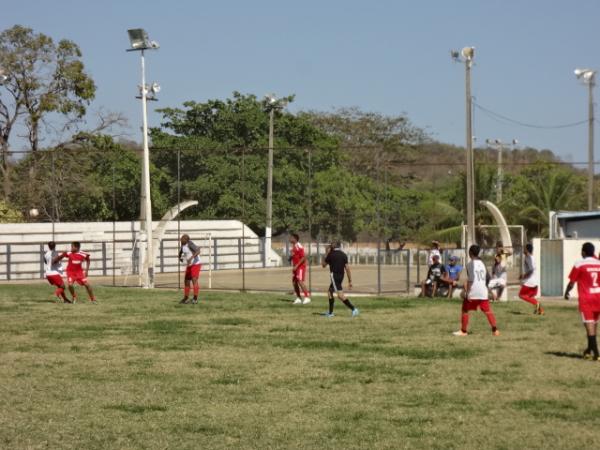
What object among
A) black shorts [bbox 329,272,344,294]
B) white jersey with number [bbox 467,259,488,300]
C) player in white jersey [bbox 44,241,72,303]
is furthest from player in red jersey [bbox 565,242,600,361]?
player in white jersey [bbox 44,241,72,303]

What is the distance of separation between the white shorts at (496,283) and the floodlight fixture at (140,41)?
15.6m

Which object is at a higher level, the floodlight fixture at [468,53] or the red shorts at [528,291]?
the floodlight fixture at [468,53]

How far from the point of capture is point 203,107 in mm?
66688

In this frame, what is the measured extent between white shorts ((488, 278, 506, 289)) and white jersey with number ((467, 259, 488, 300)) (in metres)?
10.1

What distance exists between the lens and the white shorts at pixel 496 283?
97.2 feet

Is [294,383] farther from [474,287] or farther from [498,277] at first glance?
[498,277]

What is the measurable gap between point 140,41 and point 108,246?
15.3 metres

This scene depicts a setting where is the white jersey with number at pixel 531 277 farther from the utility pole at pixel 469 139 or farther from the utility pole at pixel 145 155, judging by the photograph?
the utility pole at pixel 145 155

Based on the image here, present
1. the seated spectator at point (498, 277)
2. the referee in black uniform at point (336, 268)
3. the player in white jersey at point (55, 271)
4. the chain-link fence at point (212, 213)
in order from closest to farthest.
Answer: the referee in black uniform at point (336, 268)
the player in white jersey at point (55, 271)
the seated spectator at point (498, 277)
the chain-link fence at point (212, 213)

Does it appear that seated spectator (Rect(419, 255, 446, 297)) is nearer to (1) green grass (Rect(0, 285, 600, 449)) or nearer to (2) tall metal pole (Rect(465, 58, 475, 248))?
(2) tall metal pole (Rect(465, 58, 475, 248))

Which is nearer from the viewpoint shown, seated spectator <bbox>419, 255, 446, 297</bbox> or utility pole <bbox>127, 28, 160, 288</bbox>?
seated spectator <bbox>419, 255, 446, 297</bbox>

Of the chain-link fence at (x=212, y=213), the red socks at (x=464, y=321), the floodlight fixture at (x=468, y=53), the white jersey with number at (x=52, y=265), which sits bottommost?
the red socks at (x=464, y=321)

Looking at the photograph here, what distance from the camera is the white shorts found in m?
29.6

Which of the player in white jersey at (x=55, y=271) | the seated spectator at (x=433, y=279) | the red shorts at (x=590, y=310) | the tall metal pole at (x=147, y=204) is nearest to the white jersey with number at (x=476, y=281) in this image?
the red shorts at (x=590, y=310)
